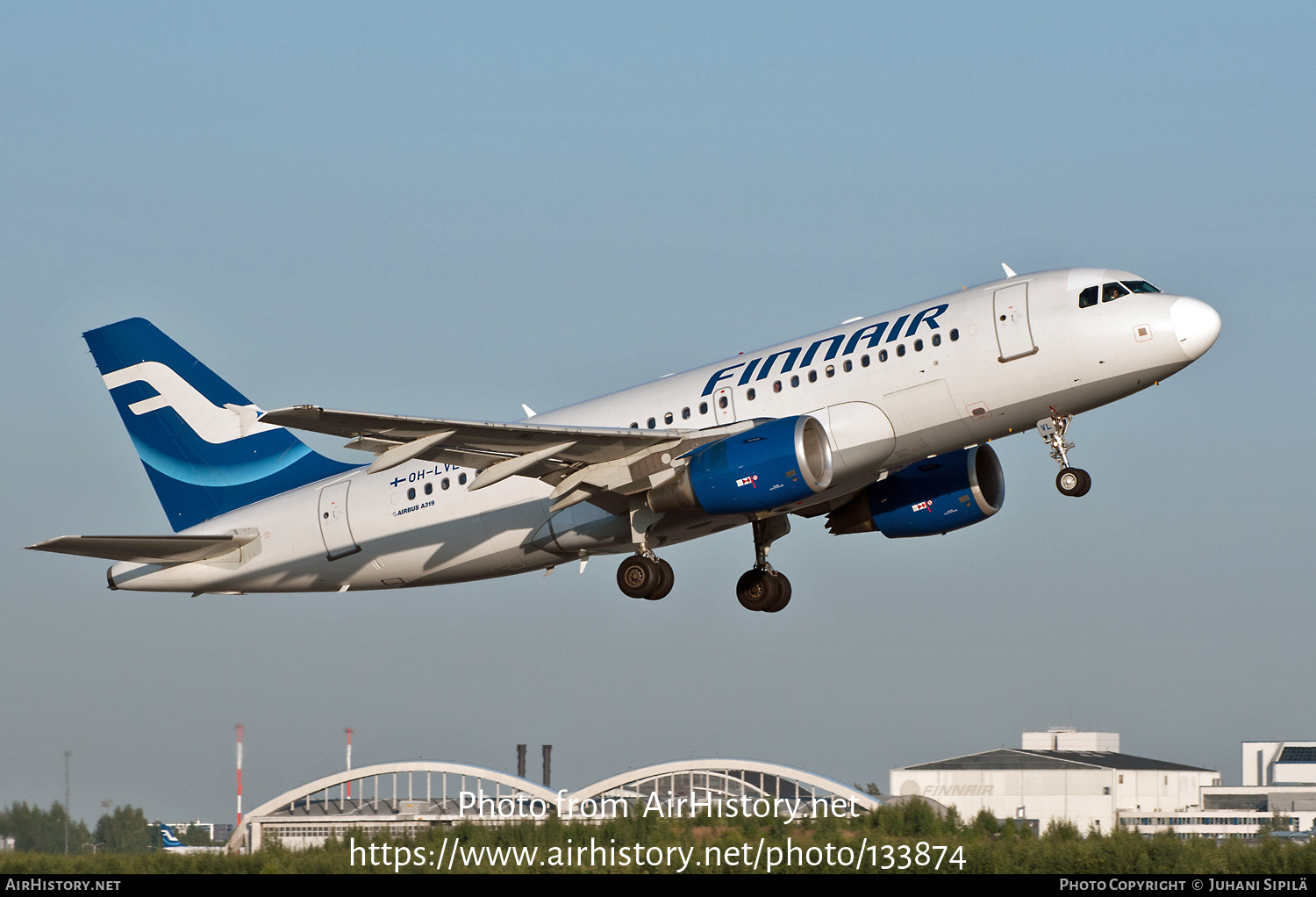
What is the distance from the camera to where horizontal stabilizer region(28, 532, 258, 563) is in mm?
34594

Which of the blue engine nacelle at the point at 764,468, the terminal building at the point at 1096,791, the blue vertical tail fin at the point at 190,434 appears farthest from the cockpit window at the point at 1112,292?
the terminal building at the point at 1096,791

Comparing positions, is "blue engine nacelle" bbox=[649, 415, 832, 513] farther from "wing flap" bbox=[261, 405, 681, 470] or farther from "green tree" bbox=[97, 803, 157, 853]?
"green tree" bbox=[97, 803, 157, 853]

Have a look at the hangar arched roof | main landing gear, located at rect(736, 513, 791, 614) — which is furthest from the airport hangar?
main landing gear, located at rect(736, 513, 791, 614)

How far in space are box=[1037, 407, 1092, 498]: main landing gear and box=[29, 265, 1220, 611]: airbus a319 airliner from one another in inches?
1.7

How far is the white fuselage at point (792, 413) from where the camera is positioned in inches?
1241

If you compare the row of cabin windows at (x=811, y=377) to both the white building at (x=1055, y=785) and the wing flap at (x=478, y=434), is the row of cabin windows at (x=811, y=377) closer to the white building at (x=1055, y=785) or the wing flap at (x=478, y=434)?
the wing flap at (x=478, y=434)

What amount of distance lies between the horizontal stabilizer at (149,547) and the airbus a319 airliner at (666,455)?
0.06 metres

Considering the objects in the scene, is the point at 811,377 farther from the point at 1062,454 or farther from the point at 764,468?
the point at 1062,454

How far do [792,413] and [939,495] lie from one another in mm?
5958

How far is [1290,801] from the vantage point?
88.7 metres
